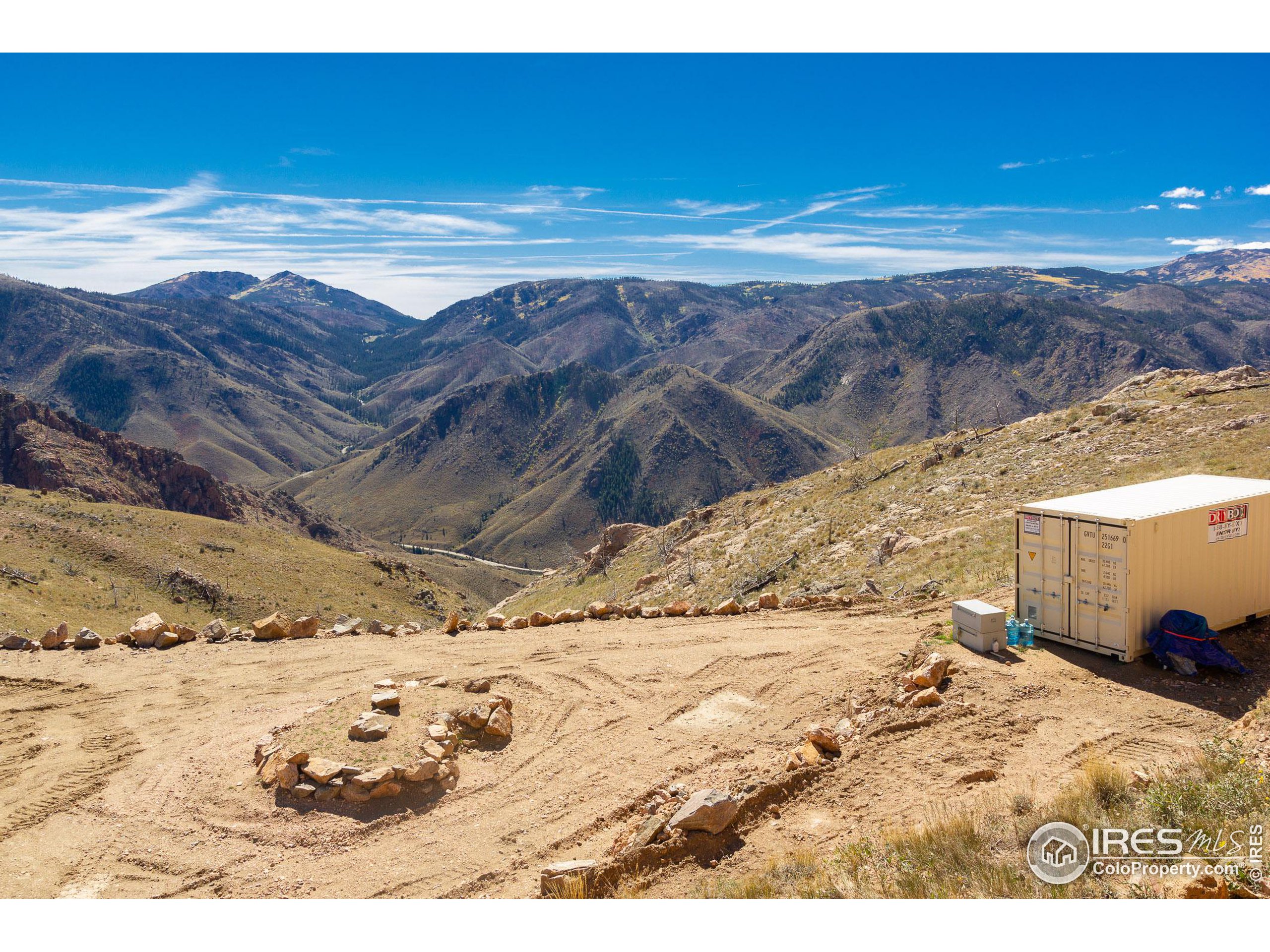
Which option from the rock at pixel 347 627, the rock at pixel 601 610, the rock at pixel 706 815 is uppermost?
the rock at pixel 706 815

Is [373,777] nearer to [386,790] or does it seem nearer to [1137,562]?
[386,790]

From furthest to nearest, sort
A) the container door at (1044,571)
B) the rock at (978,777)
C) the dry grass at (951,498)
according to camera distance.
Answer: the dry grass at (951,498) → the container door at (1044,571) → the rock at (978,777)

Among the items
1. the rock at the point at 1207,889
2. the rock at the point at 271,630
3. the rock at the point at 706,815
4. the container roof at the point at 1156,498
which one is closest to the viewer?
the rock at the point at 1207,889

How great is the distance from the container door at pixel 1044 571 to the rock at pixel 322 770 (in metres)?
11.3

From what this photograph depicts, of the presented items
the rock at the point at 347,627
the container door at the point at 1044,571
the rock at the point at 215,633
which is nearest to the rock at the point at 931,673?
the container door at the point at 1044,571

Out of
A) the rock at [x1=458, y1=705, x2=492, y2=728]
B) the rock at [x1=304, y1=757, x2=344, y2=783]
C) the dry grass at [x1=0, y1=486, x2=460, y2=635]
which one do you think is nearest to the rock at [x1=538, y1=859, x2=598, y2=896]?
the rock at [x1=304, y1=757, x2=344, y2=783]

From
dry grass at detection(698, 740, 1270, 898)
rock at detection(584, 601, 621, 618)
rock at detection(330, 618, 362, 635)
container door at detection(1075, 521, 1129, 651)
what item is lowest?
rock at detection(330, 618, 362, 635)

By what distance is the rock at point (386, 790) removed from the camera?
9.46 metres

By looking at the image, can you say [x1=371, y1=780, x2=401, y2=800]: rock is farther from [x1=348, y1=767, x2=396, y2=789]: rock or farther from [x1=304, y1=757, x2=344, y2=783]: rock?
[x1=304, y1=757, x2=344, y2=783]: rock

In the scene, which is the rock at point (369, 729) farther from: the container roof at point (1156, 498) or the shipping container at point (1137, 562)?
the container roof at point (1156, 498)

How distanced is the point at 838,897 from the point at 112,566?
4505cm

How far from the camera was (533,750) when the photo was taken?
35.5ft

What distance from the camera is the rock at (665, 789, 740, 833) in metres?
7.92

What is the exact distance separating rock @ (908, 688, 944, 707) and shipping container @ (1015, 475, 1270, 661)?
133 inches
